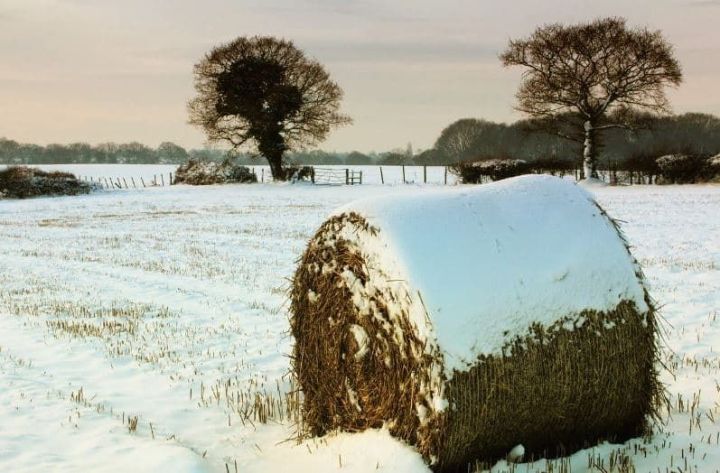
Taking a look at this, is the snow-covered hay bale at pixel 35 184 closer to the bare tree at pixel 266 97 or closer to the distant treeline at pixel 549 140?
the bare tree at pixel 266 97

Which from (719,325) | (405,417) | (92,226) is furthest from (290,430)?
(92,226)

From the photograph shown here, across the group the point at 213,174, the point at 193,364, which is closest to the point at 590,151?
the point at 213,174

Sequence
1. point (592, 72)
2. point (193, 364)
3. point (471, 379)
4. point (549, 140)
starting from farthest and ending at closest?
point (549, 140) → point (592, 72) → point (193, 364) → point (471, 379)

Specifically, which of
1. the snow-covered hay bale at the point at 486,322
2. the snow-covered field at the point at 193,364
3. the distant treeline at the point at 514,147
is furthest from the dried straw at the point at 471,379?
the distant treeline at the point at 514,147

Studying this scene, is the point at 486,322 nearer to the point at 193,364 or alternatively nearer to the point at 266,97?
the point at 193,364

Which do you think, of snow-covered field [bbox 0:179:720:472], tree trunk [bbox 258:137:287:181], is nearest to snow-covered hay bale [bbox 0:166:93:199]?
tree trunk [bbox 258:137:287:181]

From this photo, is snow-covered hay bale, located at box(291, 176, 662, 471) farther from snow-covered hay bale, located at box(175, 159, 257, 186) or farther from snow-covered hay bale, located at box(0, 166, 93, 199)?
snow-covered hay bale, located at box(175, 159, 257, 186)

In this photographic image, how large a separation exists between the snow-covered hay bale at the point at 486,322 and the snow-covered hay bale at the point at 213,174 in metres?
48.7

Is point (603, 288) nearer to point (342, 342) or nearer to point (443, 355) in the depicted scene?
point (443, 355)

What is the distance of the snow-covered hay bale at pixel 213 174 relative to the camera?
5322 cm

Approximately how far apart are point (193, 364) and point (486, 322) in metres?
3.98

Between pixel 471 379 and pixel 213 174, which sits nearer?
pixel 471 379

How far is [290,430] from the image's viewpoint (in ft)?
18.9

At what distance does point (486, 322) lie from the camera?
14.9 ft
